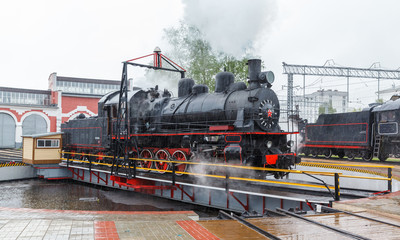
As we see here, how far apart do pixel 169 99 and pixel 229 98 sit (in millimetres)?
3573

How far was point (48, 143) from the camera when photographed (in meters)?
19.3

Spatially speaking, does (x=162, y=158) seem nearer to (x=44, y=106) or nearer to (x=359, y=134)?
(x=359, y=134)

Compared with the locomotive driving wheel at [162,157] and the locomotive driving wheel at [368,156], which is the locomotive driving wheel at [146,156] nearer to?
the locomotive driving wheel at [162,157]

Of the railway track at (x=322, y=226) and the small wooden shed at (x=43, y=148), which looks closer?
the railway track at (x=322, y=226)

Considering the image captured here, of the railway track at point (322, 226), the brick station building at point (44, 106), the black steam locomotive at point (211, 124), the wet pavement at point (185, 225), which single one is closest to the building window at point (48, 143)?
the black steam locomotive at point (211, 124)

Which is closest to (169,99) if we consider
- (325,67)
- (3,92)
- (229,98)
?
(229,98)

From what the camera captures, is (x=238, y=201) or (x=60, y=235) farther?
(x=238, y=201)

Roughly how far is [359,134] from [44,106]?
29656 millimetres

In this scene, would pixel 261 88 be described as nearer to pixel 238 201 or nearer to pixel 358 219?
pixel 238 201

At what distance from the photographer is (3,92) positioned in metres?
36.5

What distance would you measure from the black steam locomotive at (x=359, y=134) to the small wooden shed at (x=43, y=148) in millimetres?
15249

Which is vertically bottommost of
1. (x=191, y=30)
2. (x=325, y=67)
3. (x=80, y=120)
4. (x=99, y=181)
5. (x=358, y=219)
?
(x=99, y=181)

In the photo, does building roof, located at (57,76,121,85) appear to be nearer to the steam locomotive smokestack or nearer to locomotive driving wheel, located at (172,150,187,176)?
locomotive driving wheel, located at (172,150,187,176)

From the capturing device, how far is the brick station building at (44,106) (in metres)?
33.5
